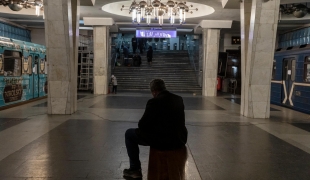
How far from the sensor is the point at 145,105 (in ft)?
44.9

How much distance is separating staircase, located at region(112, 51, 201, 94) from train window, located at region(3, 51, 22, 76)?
1109 centimetres

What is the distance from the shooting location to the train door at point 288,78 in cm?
1316

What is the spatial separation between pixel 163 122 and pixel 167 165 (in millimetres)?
519

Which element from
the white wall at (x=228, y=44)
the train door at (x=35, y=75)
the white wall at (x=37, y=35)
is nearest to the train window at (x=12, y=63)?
the train door at (x=35, y=75)

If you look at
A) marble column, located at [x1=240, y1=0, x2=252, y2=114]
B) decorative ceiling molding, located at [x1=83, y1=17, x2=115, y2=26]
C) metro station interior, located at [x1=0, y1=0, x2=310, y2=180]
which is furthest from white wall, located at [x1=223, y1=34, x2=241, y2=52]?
marble column, located at [x1=240, y1=0, x2=252, y2=114]

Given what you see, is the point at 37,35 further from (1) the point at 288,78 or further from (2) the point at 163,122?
(2) the point at 163,122

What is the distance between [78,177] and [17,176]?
876 millimetres

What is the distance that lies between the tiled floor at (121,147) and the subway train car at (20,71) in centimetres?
177

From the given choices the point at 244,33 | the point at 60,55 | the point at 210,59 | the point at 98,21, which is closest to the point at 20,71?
the point at 60,55

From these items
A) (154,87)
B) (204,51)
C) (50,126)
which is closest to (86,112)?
(50,126)

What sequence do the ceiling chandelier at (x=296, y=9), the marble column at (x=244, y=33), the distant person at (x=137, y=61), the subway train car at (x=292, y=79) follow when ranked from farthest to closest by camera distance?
the distant person at (x=137, y=61)
the ceiling chandelier at (x=296, y=9)
the subway train car at (x=292, y=79)
the marble column at (x=244, y=33)

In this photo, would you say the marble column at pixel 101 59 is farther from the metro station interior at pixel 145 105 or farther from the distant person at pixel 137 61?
the distant person at pixel 137 61

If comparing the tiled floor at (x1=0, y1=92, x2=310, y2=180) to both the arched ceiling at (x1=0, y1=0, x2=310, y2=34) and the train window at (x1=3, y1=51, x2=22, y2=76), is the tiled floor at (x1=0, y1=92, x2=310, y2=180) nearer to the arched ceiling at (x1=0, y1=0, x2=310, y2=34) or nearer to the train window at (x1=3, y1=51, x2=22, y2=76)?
the train window at (x1=3, y1=51, x2=22, y2=76)

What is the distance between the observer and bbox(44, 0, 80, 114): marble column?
10094mm
